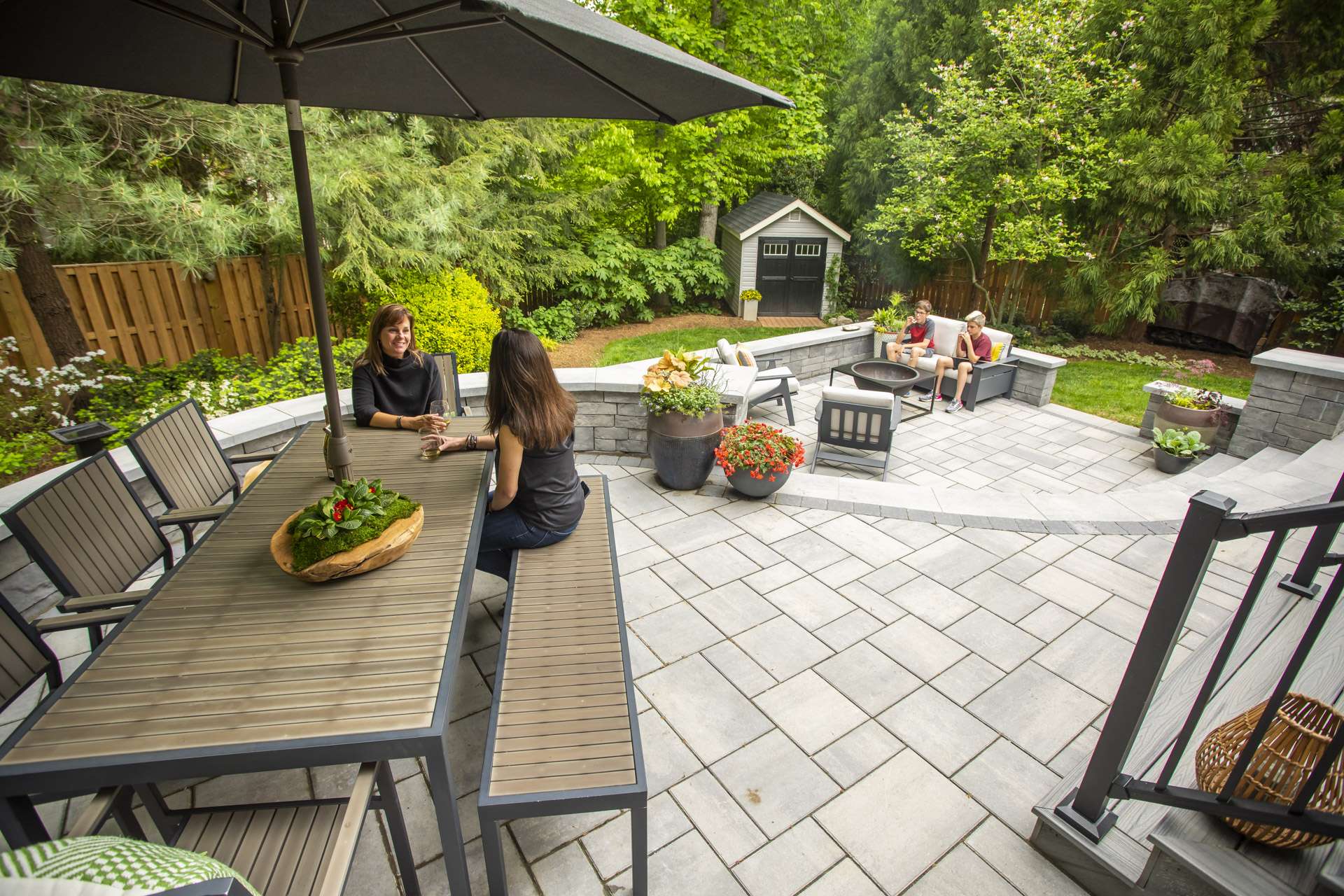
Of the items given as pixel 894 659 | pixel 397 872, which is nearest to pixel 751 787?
pixel 894 659

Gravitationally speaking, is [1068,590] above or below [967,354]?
below

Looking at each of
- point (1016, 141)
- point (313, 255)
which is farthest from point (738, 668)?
point (1016, 141)

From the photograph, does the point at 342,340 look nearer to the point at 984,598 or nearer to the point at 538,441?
the point at 538,441

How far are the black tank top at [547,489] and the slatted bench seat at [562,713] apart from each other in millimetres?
224

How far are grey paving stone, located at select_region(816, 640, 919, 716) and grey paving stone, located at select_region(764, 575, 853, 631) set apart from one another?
0.84ft

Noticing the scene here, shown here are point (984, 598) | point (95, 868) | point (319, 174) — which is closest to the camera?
point (95, 868)

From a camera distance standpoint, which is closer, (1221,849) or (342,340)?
(1221,849)

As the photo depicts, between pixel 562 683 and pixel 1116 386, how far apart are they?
9.65 meters

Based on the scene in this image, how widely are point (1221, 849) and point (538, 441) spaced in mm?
2655

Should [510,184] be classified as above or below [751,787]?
above

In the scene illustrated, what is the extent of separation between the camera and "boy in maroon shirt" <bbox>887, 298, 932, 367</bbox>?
7809 millimetres

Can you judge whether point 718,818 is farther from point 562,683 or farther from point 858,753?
point 562,683

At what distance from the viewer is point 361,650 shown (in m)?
1.80

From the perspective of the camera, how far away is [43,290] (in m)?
5.14
